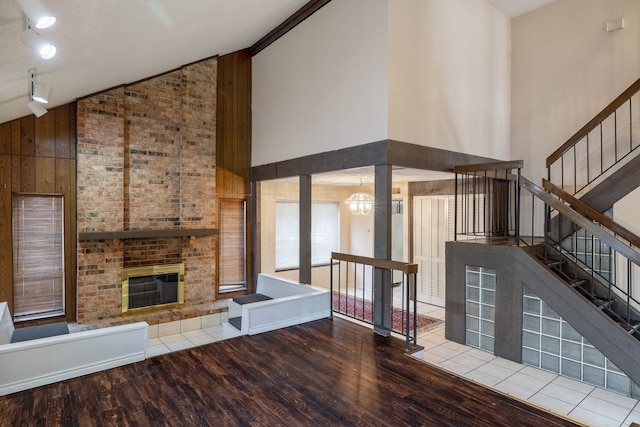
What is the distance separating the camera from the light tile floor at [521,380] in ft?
12.1

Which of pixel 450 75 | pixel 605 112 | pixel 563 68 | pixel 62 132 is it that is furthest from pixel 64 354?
pixel 563 68

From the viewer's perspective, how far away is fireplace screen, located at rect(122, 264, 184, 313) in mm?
5797

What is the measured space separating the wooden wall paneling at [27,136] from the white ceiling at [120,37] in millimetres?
176

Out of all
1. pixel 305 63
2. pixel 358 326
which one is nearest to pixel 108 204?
pixel 305 63

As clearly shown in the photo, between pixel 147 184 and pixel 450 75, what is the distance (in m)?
4.92

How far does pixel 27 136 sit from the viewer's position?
5090 mm

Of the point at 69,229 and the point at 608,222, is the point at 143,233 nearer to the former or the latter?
the point at 69,229

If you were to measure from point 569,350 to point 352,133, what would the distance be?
378 cm

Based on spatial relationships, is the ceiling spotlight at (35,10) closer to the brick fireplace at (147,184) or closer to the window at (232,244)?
the brick fireplace at (147,184)

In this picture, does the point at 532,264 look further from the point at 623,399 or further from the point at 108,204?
the point at 108,204

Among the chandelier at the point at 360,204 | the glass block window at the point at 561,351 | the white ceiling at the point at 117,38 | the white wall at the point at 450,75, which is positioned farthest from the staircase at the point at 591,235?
the white ceiling at the point at 117,38

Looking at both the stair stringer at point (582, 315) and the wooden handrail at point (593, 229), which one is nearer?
the wooden handrail at point (593, 229)

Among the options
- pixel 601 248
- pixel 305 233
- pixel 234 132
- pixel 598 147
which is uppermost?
pixel 234 132

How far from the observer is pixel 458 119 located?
534 centimetres
